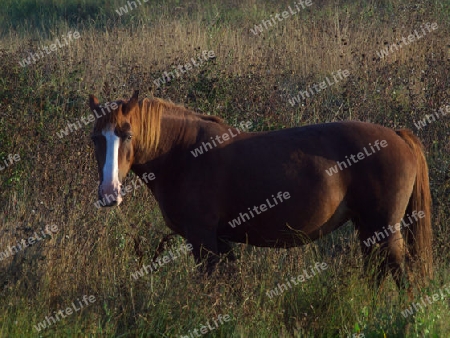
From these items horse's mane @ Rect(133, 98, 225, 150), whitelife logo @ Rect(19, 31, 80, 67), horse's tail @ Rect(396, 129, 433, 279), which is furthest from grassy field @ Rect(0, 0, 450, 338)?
horse's mane @ Rect(133, 98, 225, 150)

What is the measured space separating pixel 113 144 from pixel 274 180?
1.24 metres

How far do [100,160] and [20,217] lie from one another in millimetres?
1540

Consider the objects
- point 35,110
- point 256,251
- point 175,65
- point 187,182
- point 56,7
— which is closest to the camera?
point 187,182

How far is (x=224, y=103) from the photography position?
28.8 feet

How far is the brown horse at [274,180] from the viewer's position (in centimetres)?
524

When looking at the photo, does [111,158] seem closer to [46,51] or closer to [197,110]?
[197,110]

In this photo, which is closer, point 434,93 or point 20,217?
point 20,217

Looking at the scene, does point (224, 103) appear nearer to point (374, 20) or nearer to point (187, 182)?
point (187, 182)

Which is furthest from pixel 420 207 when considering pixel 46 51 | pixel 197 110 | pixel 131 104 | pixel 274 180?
pixel 46 51

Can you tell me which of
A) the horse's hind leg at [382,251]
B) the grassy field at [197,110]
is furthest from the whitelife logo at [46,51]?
the horse's hind leg at [382,251]

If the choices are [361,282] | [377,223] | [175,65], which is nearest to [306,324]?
[361,282]

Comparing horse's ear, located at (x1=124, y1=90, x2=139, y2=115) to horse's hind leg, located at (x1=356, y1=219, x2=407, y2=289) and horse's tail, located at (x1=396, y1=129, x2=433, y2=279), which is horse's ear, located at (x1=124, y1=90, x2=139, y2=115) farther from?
horse's tail, located at (x1=396, y1=129, x2=433, y2=279)

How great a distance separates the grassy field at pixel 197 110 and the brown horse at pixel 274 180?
29 cm

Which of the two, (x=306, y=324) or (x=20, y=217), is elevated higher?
(x=20, y=217)
